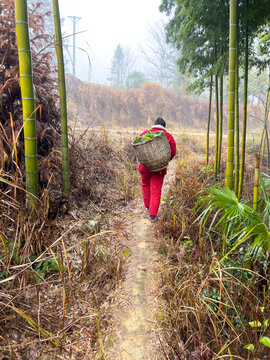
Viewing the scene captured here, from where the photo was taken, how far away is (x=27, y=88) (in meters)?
2.25

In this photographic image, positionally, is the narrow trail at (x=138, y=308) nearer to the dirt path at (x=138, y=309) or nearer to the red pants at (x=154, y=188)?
the dirt path at (x=138, y=309)

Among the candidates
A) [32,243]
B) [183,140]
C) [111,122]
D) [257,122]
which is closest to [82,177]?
[32,243]

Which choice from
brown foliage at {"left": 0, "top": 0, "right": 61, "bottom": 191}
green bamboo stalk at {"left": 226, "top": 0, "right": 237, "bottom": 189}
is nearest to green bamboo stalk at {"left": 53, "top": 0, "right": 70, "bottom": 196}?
brown foliage at {"left": 0, "top": 0, "right": 61, "bottom": 191}

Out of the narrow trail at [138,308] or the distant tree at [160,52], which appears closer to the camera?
the narrow trail at [138,308]

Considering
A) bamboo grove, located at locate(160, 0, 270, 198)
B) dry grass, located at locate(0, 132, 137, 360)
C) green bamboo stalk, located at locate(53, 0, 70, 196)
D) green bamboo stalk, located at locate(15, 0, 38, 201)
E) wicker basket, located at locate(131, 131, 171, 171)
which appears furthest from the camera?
wicker basket, located at locate(131, 131, 171, 171)

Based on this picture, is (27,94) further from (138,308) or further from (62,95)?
(138,308)

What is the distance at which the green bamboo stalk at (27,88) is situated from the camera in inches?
84.3

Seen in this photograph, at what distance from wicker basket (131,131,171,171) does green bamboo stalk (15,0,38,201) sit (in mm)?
1252

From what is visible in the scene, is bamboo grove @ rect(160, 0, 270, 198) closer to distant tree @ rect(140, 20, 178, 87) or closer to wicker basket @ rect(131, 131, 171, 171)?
wicker basket @ rect(131, 131, 171, 171)

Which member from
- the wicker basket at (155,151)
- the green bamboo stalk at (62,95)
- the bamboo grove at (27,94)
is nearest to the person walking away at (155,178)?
the wicker basket at (155,151)

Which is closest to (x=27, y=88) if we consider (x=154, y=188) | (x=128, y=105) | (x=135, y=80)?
(x=154, y=188)

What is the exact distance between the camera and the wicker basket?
2939 millimetres

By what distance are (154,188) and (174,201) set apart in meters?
0.63

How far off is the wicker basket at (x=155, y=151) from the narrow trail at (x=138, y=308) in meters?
1.02
